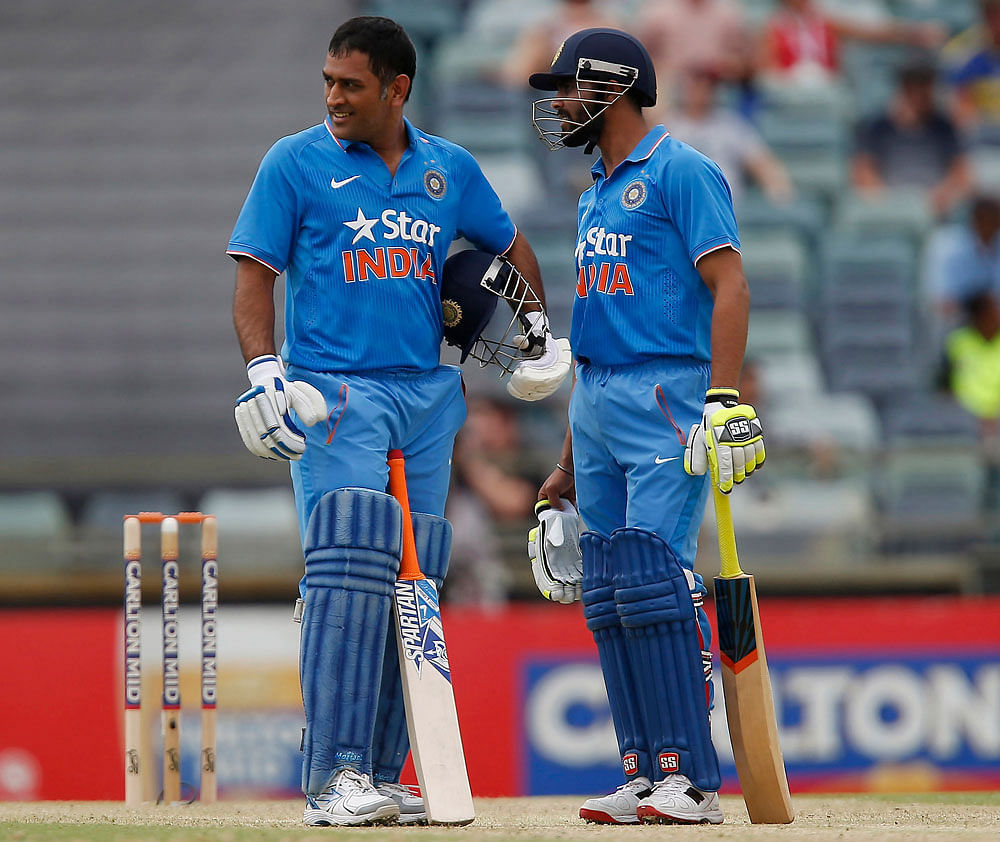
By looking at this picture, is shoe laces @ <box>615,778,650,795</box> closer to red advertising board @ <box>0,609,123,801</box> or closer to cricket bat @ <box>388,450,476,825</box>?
cricket bat @ <box>388,450,476,825</box>

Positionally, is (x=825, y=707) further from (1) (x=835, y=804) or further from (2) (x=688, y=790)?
(2) (x=688, y=790)

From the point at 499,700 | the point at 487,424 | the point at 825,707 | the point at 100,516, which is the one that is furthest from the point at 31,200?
the point at 825,707

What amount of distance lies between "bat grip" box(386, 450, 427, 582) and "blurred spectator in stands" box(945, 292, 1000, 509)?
5.20m

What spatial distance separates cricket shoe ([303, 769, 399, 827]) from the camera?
3.65 meters

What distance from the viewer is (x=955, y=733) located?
704 cm

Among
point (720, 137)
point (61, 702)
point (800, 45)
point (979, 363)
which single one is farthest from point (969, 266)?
point (61, 702)

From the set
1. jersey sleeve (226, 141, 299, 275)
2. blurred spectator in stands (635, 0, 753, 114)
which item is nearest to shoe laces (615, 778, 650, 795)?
jersey sleeve (226, 141, 299, 275)

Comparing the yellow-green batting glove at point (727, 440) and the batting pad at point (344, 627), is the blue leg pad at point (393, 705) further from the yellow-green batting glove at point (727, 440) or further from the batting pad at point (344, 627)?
the yellow-green batting glove at point (727, 440)

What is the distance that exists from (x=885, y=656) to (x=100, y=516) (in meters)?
4.00

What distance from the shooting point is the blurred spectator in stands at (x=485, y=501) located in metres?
7.64

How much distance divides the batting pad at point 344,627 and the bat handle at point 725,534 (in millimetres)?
784

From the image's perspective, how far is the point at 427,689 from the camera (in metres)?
3.87

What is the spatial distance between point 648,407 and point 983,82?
7.49 meters

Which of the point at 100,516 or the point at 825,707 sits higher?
the point at 100,516
